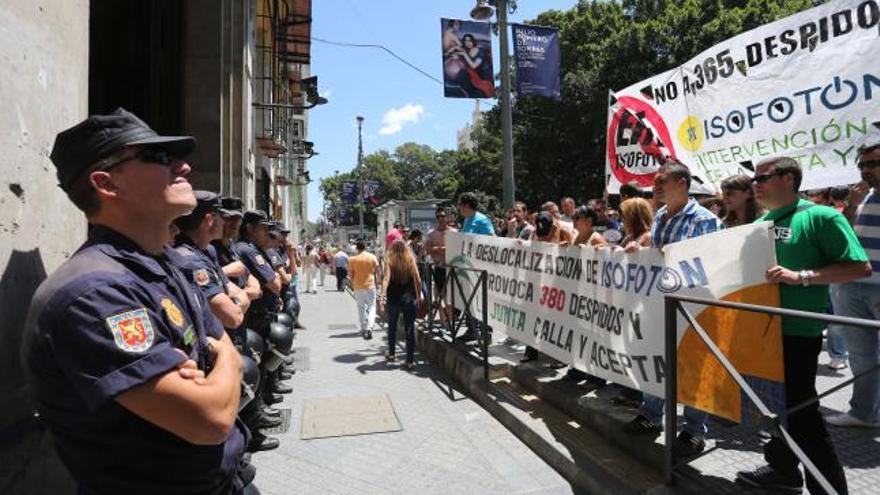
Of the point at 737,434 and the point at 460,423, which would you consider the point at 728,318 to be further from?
the point at 460,423

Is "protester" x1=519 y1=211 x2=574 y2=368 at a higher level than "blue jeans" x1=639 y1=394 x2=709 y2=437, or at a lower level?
higher

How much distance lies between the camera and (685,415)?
154 inches

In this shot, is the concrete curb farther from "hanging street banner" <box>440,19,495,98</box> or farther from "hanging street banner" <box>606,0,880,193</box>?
"hanging street banner" <box>440,19,495,98</box>

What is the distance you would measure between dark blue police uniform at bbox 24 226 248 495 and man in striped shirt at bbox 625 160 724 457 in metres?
3.19

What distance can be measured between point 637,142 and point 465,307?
2.89m

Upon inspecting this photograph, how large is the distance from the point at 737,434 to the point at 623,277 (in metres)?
1.48

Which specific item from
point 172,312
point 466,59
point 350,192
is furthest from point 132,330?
point 350,192

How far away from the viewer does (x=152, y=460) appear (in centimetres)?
161

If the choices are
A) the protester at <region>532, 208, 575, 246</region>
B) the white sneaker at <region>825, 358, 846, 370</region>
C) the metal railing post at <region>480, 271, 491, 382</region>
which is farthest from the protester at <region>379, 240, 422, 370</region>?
the white sneaker at <region>825, 358, 846, 370</region>

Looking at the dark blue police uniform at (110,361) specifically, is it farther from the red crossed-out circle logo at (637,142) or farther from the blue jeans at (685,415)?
the red crossed-out circle logo at (637,142)

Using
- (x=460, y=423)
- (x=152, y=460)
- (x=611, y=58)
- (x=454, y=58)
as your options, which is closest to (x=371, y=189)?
(x=611, y=58)

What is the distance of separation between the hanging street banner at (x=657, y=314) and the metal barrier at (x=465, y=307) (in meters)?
0.56

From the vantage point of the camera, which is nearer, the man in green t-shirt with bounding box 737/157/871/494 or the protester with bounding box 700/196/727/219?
the man in green t-shirt with bounding box 737/157/871/494

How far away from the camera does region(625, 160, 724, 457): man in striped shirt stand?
3875 millimetres
